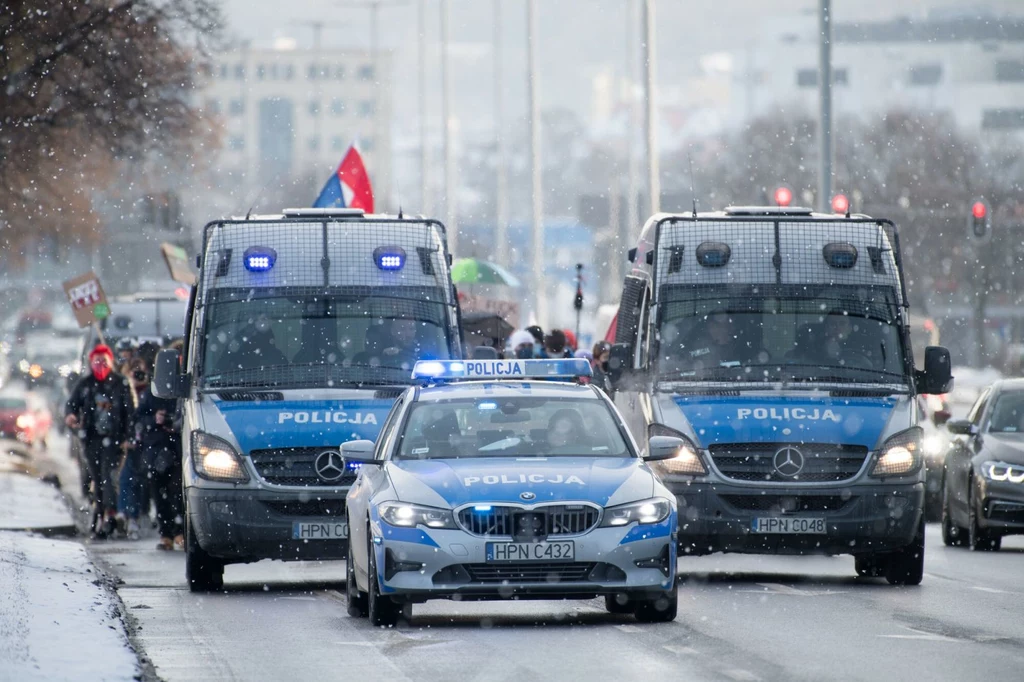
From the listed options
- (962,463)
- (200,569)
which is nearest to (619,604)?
(200,569)

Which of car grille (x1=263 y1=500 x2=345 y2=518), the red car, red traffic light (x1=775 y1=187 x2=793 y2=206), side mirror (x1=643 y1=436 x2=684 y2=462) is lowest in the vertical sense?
the red car

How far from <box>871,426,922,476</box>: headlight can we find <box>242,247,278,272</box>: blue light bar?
471cm

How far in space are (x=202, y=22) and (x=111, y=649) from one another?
2113 cm

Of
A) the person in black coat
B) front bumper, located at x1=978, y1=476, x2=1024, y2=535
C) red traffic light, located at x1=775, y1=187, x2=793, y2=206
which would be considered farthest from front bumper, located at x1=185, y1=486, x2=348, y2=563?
red traffic light, located at x1=775, y1=187, x2=793, y2=206

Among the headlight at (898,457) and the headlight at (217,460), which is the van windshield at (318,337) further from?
the headlight at (898,457)

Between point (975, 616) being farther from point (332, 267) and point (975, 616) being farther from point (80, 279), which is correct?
point (80, 279)

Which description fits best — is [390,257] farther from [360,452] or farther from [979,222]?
[979,222]

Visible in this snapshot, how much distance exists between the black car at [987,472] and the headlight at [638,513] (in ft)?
27.2

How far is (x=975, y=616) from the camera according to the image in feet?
44.4

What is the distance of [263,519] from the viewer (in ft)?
51.1

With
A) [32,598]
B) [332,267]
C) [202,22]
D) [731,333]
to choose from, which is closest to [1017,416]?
[731,333]

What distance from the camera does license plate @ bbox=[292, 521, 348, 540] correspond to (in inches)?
615

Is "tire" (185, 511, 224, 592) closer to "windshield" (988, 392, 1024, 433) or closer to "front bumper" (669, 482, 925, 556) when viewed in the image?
"front bumper" (669, 482, 925, 556)

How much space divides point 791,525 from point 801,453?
19.8 inches
